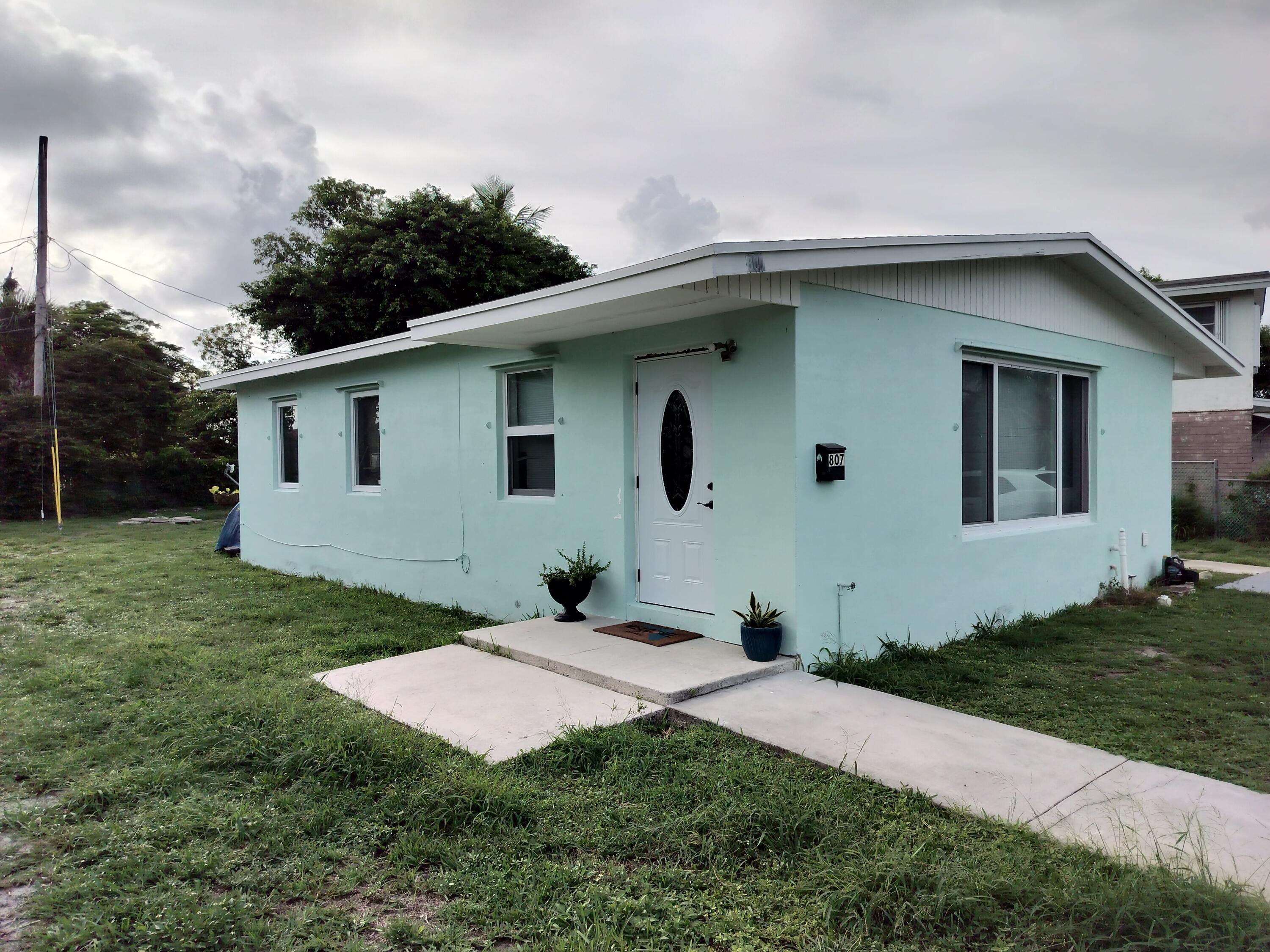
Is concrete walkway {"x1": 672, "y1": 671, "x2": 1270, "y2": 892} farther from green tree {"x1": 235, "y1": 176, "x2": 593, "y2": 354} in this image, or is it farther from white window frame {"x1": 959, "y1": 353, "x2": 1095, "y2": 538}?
green tree {"x1": 235, "y1": 176, "x2": 593, "y2": 354}

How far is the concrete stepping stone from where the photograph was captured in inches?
156

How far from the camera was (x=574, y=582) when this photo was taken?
245 inches

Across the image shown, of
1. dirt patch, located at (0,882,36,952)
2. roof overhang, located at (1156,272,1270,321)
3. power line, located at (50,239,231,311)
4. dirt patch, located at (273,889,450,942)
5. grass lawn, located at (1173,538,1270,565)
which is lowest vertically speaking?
grass lawn, located at (1173,538,1270,565)

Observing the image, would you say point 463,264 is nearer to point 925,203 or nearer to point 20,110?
point 20,110

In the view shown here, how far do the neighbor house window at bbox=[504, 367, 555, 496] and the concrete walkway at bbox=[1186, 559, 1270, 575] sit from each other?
850 centimetres

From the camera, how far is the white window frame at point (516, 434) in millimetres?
7004

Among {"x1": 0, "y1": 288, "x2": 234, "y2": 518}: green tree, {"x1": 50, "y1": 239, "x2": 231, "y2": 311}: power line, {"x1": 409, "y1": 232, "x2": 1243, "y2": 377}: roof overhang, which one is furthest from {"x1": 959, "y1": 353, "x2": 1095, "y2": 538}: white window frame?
{"x1": 50, "y1": 239, "x2": 231, "y2": 311}: power line

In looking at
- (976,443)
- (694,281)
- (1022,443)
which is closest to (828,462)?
(694,281)

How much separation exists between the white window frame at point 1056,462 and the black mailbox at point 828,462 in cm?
175

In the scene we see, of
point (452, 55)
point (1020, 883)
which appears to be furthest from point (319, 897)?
point (452, 55)

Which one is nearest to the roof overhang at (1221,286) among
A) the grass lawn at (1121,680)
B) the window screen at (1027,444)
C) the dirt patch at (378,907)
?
the window screen at (1027,444)

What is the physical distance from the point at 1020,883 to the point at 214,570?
1083 cm

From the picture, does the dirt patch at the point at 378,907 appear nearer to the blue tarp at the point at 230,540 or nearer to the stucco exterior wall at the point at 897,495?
the stucco exterior wall at the point at 897,495

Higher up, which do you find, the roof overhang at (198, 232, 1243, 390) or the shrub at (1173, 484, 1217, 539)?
the roof overhang at (198, 232, 1243, 390)
